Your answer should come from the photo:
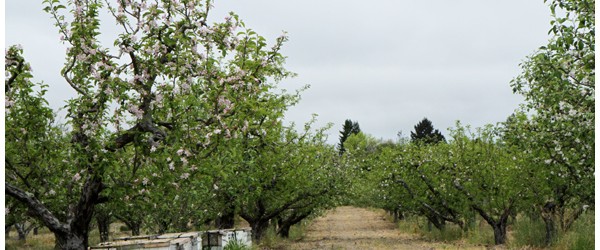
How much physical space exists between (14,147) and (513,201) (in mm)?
17706

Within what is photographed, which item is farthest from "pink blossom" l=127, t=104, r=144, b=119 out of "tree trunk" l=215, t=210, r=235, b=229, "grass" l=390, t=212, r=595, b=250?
"tree trunk" l=215, t=210, r=235, b=229

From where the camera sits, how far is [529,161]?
19.2 meters

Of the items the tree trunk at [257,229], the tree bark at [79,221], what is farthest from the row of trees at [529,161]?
the tree bark at [79,221]

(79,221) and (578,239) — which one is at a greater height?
(79,221)

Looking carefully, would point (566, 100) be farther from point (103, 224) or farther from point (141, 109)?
point (103, 224)

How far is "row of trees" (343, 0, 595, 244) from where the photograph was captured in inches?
422

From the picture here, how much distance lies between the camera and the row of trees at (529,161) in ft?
35.2

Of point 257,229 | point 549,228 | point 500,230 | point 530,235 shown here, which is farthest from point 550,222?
point 257,229

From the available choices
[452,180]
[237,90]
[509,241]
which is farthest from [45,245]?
[237,90]

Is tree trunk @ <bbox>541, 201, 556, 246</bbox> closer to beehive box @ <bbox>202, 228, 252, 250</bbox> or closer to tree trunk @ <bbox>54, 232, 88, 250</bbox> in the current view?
beehive box @ <bbox>202, 228, 252, 250</bbox>

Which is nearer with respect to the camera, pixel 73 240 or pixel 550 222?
pixel 73 240

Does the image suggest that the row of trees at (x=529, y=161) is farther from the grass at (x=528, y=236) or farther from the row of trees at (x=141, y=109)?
the row of trees at (x=141, y=109)

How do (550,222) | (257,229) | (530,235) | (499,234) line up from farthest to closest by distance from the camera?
1. (257,229)
2. (499,234)
3. (530,235)
4. (550,222)

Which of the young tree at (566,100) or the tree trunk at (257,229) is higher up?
the young tree at (566,100)
